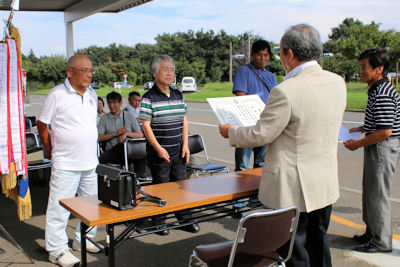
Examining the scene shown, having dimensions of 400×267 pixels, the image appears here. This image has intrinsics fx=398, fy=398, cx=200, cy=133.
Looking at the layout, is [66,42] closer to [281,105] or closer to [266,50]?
[266,50]

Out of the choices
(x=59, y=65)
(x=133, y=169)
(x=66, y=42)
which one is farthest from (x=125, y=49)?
(x=133, y=169)

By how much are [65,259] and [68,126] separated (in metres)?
1.18

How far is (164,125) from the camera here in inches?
159

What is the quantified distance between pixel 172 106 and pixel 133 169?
199 cm

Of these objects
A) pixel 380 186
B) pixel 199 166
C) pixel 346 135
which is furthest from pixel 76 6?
pixel 380 186

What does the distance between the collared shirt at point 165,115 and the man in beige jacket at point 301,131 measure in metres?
1.55

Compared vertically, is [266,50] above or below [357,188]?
above

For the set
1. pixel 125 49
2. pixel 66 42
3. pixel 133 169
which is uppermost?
pixel 125 49

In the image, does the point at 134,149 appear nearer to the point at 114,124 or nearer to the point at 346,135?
the point at 114,124

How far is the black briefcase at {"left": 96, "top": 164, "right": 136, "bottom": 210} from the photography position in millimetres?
2520

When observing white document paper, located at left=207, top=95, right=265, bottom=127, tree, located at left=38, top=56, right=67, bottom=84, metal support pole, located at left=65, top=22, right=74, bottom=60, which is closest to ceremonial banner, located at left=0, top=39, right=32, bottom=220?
white document paper, located at left=207, top=95, right=265, bottom=127

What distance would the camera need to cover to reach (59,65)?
5516 centimetres

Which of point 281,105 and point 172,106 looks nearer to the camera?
point 281,105

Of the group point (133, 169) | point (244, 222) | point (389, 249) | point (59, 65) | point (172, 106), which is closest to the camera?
point (244, 222)
